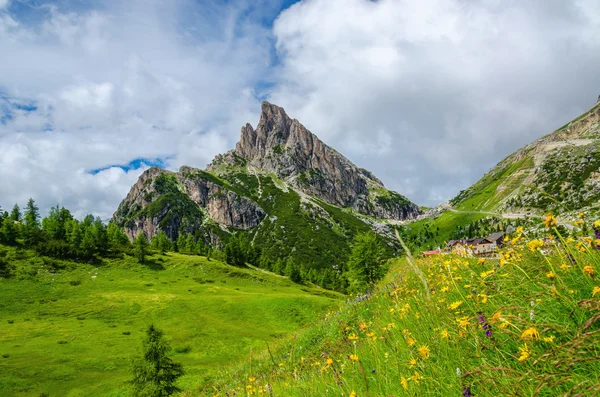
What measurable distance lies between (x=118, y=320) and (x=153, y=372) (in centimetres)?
4055

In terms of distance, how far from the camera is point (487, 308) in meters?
3.85

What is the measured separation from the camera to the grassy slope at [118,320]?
3356cm

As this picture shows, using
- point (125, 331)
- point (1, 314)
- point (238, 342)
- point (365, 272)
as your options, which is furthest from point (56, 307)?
point (365, 272)

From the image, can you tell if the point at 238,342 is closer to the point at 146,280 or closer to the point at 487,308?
the point at 146,280

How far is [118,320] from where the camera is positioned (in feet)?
183

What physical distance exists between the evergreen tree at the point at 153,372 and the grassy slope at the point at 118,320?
27.1 feet

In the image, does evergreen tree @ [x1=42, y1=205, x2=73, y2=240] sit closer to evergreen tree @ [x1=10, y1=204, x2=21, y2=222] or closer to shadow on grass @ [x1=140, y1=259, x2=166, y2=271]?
evergreen tree @ [x1=10, y1=204, x2=21, y2=222]

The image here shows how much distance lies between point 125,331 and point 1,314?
23.6m

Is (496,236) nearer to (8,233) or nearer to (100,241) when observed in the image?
(100,241)

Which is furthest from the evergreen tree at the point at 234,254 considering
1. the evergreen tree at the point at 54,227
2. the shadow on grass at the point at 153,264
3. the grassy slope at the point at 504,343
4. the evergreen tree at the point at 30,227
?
the grassy slope at the point at 504,343

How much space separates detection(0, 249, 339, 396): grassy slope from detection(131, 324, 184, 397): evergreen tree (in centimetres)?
827

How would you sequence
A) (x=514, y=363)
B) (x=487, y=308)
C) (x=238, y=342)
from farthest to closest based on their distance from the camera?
(x=238, y=342), (x=487, y=308), (x=514, y=363)

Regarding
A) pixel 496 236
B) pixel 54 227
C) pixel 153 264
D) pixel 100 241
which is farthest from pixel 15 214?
pixel 496 236

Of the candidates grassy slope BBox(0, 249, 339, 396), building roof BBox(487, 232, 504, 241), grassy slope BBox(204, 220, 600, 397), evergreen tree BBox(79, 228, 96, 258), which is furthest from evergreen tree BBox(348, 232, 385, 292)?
evergreen tree BBox(79, 228, 96, 258)
